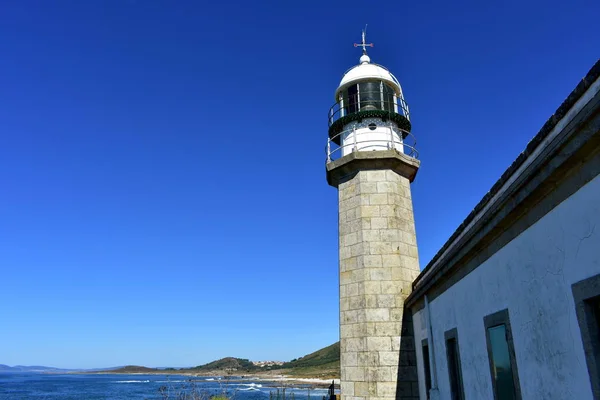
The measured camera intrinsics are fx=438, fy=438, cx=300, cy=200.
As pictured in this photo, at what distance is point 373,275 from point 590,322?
8398 millimetres

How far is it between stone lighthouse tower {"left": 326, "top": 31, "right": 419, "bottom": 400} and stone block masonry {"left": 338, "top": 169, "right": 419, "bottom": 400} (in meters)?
0.02

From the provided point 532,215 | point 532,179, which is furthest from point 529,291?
point 532,179

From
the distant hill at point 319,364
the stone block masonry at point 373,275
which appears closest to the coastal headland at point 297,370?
the distant hill at point 319,364

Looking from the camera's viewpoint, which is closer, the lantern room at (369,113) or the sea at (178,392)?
the lantern room at (369,113)

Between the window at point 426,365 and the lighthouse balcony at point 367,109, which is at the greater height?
the lighthouse balcony at point 367,109

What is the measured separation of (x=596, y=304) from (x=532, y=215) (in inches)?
46.1

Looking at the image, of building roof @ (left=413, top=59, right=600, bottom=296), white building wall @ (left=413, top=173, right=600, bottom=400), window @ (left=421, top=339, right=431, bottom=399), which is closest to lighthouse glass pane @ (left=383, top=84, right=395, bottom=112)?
building roof @ (left=413, top=59, right=600, bottom=296)

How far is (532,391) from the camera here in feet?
16.1

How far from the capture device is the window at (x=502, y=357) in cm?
541

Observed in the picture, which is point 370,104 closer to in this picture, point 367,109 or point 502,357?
point 367,109

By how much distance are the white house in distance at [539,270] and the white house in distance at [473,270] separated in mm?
16

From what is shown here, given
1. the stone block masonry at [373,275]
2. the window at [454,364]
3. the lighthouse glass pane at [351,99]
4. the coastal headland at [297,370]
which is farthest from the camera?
the coastal headland at [297,370]

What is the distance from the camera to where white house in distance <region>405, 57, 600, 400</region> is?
3.71 metres

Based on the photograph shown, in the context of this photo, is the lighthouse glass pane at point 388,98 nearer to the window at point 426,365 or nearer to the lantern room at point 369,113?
the lantern room at point 369,113
